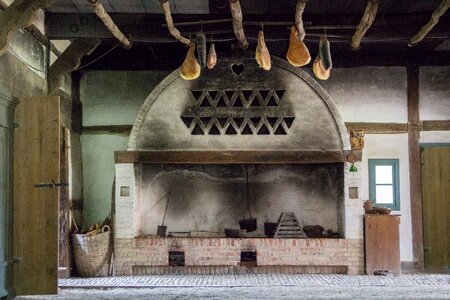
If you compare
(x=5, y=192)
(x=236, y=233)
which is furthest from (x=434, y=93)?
(x=5, y=192)

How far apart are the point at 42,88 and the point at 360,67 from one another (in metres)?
5.20

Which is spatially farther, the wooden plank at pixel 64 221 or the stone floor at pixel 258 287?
the wooden plank at pixel 64 221

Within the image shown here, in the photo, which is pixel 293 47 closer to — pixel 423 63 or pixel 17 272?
pixel 423 63

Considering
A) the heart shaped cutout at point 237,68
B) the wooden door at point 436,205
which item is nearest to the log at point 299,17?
the heart shaped cutout at point 237,68

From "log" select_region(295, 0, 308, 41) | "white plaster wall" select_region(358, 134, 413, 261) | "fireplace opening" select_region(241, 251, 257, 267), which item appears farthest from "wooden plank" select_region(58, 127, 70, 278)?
"white plaster wall" select_region(358, 134, 413, 261)

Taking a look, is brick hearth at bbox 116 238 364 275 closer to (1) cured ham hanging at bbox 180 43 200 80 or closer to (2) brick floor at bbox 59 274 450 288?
(2) brick floor at bbox 59 274 450 288

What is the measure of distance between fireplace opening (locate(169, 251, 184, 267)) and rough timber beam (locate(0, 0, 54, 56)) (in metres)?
4.28

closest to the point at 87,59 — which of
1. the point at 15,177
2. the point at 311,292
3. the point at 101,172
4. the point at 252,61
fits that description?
the point at 101,172

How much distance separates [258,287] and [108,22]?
3.83 m

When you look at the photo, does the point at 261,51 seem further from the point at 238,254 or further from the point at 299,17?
the point at 238,254

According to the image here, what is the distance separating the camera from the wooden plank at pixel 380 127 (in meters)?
9.92

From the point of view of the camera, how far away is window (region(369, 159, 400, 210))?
9.88m

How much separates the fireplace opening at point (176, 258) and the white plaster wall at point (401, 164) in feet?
10.2

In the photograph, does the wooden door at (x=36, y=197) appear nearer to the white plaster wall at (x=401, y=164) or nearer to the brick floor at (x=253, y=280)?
the brick floor at (x=253, y=280)
